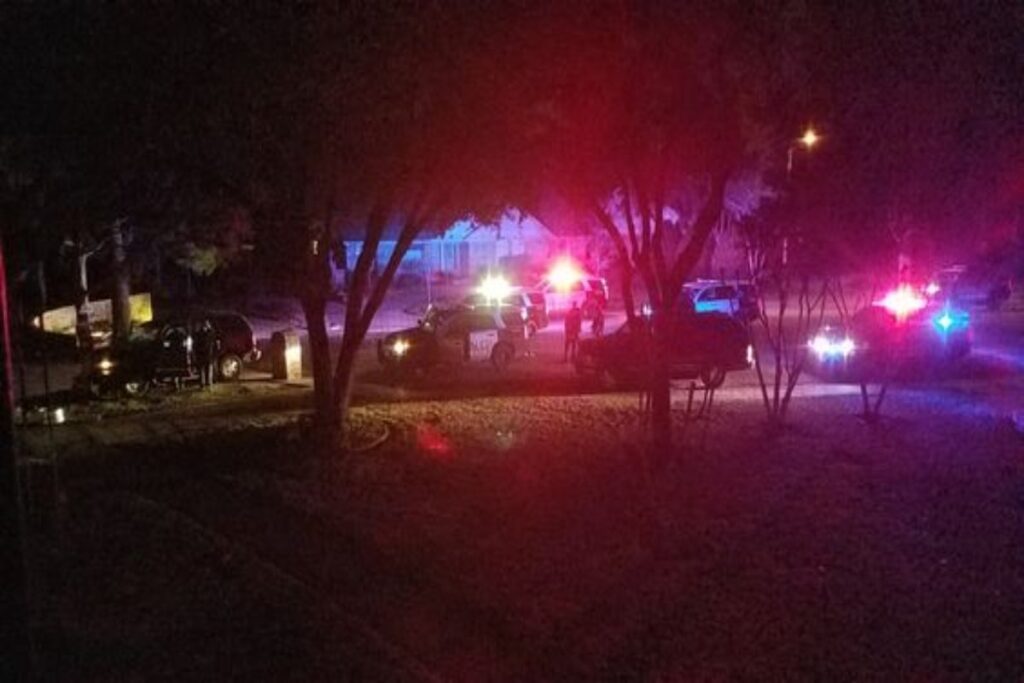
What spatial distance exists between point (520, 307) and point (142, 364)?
10740 mm

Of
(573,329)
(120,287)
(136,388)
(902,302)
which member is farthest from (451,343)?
(120,287)

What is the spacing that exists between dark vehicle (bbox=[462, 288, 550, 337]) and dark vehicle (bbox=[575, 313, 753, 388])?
196 inches

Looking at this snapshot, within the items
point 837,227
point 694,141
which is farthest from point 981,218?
point 694,141

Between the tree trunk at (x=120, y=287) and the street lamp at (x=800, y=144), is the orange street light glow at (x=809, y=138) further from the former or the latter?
the tree trunk at (x=120, y=287)

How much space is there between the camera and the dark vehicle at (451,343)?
23.6m

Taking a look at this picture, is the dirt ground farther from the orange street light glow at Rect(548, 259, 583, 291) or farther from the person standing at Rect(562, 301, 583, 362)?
the orange street light glow at Rect(548, 259, 583, 291)

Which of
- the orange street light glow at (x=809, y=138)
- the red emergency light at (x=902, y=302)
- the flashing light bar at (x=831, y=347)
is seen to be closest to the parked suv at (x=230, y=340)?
the flashing light bar at (x=831, y=347)

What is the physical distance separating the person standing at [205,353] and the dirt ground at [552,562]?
9.63 m

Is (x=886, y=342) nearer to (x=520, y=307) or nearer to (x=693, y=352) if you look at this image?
(x=693, y=352)

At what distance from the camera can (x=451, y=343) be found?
2456cm

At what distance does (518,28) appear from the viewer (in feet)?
30.7

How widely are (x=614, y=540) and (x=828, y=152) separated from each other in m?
5.82

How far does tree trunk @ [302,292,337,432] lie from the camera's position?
548 inches

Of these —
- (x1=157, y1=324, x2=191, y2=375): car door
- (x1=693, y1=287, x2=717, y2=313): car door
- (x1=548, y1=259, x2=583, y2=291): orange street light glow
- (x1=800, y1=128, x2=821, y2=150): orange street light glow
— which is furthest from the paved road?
(x1=548, y1=259, x2=583, y2=291): orange street light glow
